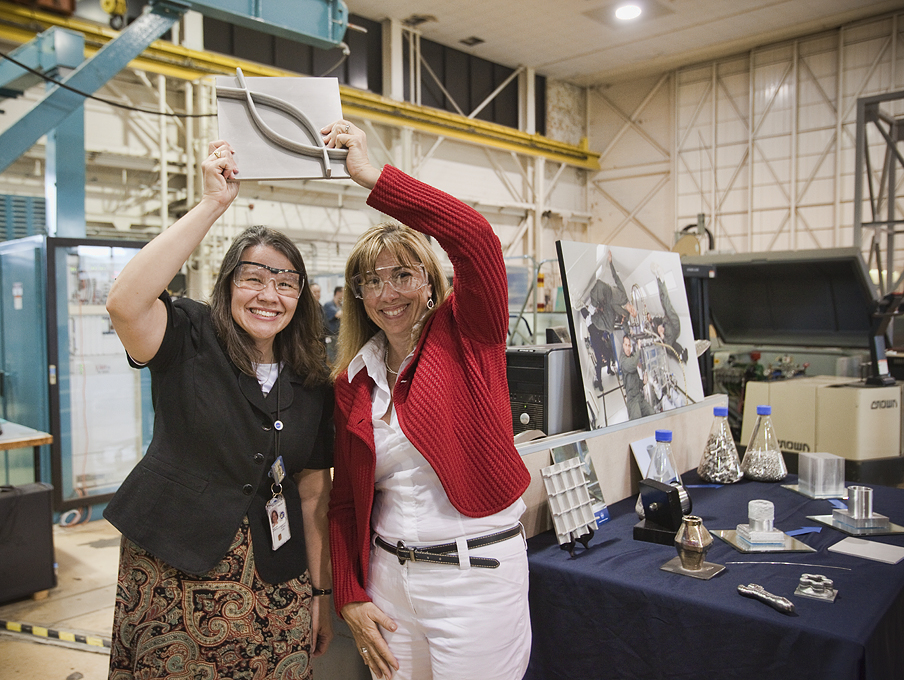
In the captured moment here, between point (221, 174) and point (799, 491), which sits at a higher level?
point (221, 174)

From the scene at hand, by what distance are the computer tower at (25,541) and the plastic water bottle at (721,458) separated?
10.3ft

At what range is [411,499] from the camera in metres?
1.32

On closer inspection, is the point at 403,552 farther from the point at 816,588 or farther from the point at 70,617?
the point at 70,617

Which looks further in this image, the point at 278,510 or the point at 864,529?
the point at 864,529

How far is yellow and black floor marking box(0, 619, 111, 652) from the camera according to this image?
2.83 metres

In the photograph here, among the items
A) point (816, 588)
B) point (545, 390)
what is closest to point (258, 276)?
point (545, 390)

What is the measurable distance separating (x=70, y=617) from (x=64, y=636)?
302mm

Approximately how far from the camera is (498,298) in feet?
4.20

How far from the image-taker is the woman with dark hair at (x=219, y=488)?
50.3 inches

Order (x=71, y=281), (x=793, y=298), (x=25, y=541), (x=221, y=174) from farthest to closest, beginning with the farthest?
(x=793, y=298), (x=71, y=281), (x=25, y=541), (x=221, y=174)

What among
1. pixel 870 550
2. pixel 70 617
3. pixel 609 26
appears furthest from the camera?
pixel 609 26

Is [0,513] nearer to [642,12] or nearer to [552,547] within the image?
[552,547]

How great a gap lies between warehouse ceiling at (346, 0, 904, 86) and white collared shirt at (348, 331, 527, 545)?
9.05 metres

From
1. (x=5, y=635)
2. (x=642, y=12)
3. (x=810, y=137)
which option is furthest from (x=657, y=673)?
(x=810, y=137)
